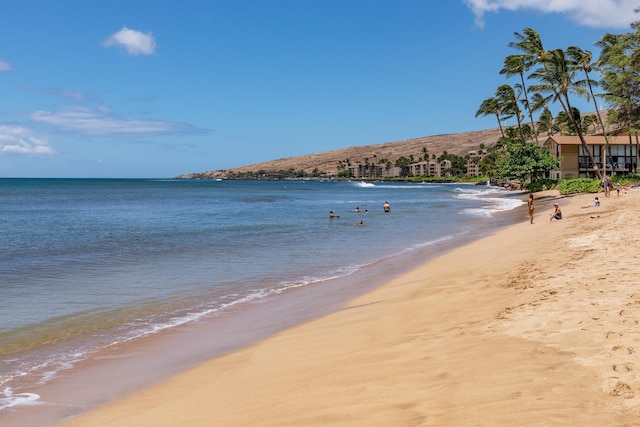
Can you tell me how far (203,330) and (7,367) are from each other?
10.2 ft

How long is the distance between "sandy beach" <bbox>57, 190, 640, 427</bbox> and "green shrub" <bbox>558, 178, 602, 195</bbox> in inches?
1563

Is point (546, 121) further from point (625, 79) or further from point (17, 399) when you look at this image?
point (17, 399)

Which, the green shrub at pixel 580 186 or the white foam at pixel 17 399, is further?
the green shrub at pixel 580 186

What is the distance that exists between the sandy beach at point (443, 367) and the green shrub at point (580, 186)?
3971cm

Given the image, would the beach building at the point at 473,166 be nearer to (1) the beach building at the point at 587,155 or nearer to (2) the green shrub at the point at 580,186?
(1) the beach building at the point at 587,155

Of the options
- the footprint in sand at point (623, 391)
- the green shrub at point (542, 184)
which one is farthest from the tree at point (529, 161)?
the footprint in sand at point (623, 391)

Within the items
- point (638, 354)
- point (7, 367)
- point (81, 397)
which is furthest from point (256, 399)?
point (7, 367)

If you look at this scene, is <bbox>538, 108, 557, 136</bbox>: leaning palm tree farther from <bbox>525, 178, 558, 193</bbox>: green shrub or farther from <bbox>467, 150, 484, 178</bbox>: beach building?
<bbox>467, 150, 484, 178</bbox>: beach building

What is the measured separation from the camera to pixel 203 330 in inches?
366

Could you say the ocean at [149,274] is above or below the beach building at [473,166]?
below

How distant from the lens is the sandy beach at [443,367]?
4.38 metres

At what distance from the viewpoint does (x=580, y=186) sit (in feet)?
151

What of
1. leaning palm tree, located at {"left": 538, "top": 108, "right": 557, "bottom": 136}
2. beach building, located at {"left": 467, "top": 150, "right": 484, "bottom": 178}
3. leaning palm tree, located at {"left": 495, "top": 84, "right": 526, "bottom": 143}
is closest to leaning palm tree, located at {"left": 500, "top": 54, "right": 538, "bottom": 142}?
leaning palm tree, located at {"left": 495, "top": 84, "right": 526, "bottom": 143}

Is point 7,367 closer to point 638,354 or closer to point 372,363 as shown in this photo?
point 372,363
